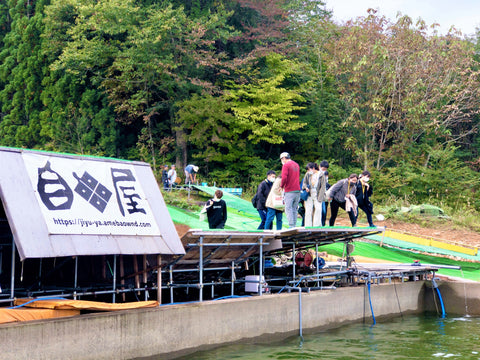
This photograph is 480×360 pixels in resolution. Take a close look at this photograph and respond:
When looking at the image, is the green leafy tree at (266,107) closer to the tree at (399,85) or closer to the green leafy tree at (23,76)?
the tree at (399,85)

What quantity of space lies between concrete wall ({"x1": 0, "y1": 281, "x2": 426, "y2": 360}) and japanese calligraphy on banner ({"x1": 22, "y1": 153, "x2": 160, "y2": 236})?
1.57 meters

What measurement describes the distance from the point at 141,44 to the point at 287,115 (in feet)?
32.2

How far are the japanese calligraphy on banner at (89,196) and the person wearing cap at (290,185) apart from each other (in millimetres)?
4629

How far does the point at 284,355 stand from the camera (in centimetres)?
1240

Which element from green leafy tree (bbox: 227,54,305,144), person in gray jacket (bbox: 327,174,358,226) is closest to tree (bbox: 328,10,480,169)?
green leafy tree (bbox: 227,54,305,144)

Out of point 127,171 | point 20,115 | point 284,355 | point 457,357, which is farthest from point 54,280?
point 20,115

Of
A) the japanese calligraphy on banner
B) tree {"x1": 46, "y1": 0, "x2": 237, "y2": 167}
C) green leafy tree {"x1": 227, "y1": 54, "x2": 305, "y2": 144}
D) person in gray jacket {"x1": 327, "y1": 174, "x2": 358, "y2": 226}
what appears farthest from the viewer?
green leafy tree {"x1": 227, "y1": 54, "x2": 305, "y2": 144}

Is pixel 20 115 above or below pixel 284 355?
above

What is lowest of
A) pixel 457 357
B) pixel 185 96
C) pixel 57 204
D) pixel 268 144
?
pixel 457 357

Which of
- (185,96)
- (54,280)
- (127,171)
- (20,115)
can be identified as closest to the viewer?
(127,171)

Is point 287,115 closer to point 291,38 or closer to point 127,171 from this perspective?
point 291,38

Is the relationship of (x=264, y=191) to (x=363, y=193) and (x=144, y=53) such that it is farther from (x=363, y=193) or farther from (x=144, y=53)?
(x=144, y=53)

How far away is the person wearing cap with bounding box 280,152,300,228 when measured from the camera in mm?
15477

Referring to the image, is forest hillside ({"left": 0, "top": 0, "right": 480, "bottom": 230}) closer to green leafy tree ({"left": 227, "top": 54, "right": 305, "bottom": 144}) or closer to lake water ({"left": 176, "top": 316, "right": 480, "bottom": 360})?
green leafy tree ({"left": 227, "top": 54, "right": 305, "bottom": 144})
